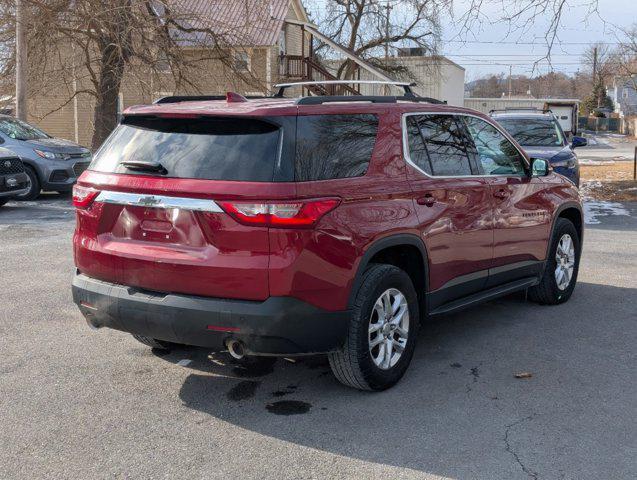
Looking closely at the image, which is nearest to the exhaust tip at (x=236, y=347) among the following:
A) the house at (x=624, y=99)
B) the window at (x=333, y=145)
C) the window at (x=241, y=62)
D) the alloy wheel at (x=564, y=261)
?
the window at (x=333, y=145)

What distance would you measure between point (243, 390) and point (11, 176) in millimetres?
10549

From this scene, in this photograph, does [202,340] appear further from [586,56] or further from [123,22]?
[586,56]

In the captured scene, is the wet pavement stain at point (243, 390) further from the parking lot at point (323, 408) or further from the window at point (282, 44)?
the window at point (282, 44)

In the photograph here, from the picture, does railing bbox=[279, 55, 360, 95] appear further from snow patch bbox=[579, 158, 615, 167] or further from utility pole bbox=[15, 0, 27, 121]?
utility pole bbox=[15, 0, 27, 121]

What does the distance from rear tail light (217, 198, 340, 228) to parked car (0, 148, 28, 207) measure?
10865 mm

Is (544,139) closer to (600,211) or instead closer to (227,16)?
(600,211)

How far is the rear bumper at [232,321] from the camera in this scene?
13.4 feet

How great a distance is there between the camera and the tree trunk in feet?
63.2

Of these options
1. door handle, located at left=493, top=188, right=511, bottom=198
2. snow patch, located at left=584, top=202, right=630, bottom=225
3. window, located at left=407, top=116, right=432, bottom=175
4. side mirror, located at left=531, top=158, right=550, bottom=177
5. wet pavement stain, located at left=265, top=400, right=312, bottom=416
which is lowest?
wet pavement stain, located at left=265, top=400, right=312, bottom=416

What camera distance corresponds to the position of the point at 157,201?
14.0 feet

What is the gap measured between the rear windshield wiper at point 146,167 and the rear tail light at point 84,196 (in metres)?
0.30

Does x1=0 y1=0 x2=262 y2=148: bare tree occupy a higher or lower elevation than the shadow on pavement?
higher

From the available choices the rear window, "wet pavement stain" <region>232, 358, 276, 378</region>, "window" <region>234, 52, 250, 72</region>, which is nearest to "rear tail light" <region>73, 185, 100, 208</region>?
the rear window

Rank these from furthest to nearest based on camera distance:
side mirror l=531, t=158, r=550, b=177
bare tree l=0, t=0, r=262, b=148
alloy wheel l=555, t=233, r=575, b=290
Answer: bare tree l=0, t=0, r=262, b=148 < alloy wheel l=555, t=233, r=575, b=290 < side mirror l=531, t=158, r=550, b=177
